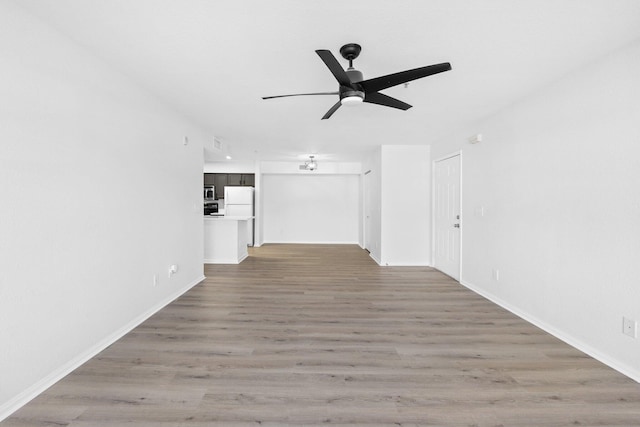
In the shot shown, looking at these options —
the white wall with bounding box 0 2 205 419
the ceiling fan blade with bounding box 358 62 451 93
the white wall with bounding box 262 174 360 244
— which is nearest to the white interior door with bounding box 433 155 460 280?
the ceiling fan blade with bounding box 358 62 451 93

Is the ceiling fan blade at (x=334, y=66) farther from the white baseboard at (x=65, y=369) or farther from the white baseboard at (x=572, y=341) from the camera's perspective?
the white baseboard at (x=572, y=341)

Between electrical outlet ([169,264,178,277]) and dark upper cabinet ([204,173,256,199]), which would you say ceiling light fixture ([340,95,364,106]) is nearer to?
electrical outlet ([169,264,178,277])

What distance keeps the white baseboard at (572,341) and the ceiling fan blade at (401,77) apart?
245cm

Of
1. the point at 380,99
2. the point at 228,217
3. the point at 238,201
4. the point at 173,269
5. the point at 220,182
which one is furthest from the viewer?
the point at 220,182

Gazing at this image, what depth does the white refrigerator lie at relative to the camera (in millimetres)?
8070

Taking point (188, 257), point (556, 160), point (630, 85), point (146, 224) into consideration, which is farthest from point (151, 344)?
point (630, 85)

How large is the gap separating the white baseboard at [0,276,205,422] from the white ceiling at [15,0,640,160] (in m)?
2.29

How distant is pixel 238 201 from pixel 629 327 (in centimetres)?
756

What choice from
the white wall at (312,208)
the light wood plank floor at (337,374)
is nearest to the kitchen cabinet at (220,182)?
the white wall at (312,208)

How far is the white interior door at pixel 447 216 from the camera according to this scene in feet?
15.3

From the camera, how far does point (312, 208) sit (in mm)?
8977

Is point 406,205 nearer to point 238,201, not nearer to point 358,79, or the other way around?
point 358,79

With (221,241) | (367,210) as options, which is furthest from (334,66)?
(367,210)

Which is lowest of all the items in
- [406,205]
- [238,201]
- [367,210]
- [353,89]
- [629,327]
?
[629,327]
